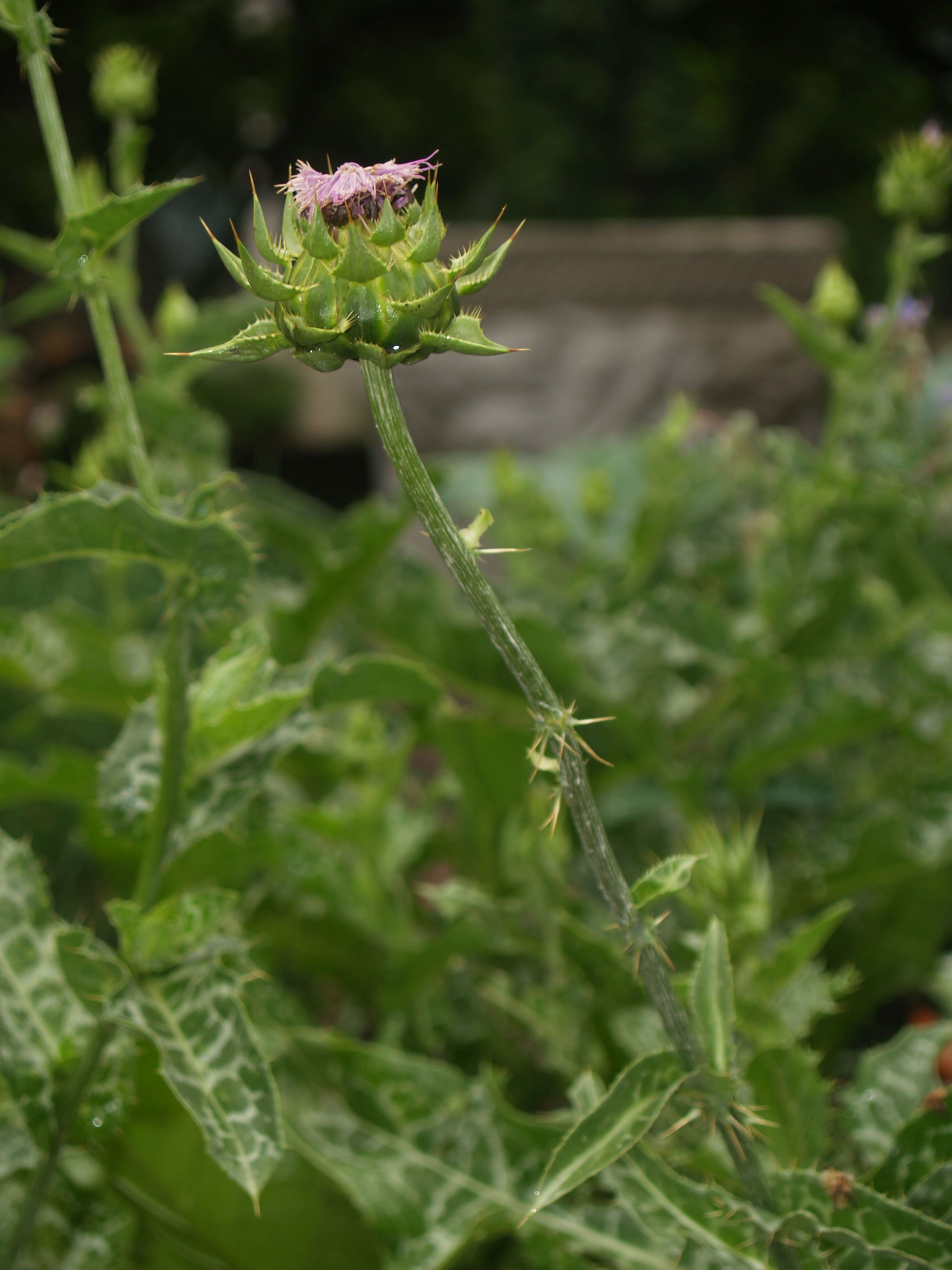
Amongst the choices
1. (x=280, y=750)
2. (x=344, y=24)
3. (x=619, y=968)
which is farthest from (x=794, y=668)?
(x=344, y=24)

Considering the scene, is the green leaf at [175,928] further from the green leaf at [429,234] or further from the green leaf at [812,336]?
the green leaf at [812,336]

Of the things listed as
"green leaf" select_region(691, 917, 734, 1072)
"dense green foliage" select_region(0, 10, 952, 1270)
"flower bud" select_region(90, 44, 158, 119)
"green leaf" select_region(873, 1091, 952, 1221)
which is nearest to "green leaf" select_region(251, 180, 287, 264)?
"dense green foliage" select_region(0, 10, 952, 1270)

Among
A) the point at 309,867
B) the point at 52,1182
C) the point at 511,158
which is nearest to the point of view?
the point at 52,1182

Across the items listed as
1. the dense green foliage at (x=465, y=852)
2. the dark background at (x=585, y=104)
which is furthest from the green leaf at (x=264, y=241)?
the dark background at (x=585, y=104)

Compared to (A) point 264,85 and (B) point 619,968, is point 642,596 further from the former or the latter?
(A) point 264,85

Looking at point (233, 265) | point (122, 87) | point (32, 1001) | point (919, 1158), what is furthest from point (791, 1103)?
point (122, 87)
